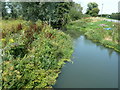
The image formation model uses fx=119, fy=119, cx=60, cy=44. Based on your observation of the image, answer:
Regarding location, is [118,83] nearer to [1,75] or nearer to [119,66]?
[119,66]

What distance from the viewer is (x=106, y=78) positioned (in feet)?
15.3

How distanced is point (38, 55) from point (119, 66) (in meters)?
4.21

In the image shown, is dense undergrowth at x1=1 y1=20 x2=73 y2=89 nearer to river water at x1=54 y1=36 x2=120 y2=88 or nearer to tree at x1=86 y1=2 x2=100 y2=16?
river water at x1=54 y1=36 x2=120 y2=88

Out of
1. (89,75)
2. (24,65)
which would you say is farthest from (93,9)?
(24,65)

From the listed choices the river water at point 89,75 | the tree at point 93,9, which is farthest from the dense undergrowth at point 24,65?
the tree at point 93,9

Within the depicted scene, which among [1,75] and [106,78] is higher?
[1,75]

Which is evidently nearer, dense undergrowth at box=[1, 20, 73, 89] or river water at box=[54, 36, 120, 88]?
dense undergrowth at box=[1, 20, 73, 89]

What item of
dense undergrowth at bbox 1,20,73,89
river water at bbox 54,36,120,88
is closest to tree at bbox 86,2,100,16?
river water at bbox 54,36,120,88

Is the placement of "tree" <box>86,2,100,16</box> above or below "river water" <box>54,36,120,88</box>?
above

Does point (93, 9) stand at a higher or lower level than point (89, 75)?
higher

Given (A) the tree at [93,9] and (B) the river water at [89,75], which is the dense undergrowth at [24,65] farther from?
(A) the tree at [93,9]

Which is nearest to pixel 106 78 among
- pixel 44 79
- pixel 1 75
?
pixel 44 79

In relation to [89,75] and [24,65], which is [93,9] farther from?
[24,65]

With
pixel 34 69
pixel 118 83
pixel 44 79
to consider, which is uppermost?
pixel 34 69
